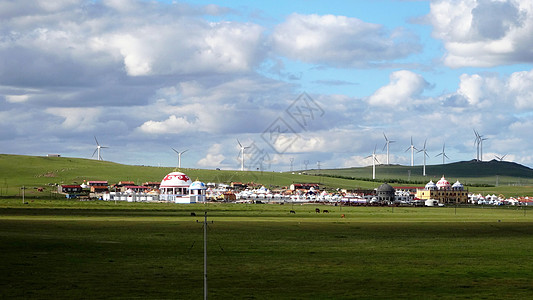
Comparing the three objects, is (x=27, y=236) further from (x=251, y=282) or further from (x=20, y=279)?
(x=251, y=282)

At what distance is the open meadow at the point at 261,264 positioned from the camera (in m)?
46.8

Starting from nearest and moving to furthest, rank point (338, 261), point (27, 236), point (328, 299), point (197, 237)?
point (328, 299) < point (338, 261) < point (27, 236) < point (197, 237)

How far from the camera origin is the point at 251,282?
164ft

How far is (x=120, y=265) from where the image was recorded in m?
57.5

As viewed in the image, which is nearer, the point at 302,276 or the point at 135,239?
the point at 302,276

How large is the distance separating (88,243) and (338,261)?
24.6m

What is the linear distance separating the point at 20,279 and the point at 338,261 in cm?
2402

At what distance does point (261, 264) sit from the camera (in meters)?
59.4

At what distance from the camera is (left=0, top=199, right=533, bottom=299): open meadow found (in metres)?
46.8

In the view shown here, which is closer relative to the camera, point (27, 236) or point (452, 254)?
point (452, 254)

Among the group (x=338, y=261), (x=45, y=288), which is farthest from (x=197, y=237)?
(x=45, y=288)

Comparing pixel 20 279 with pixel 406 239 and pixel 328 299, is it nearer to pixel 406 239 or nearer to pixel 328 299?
pixel 328 299

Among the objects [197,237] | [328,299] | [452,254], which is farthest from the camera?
[197,237]

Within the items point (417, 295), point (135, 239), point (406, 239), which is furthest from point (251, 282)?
point (406, 239)
